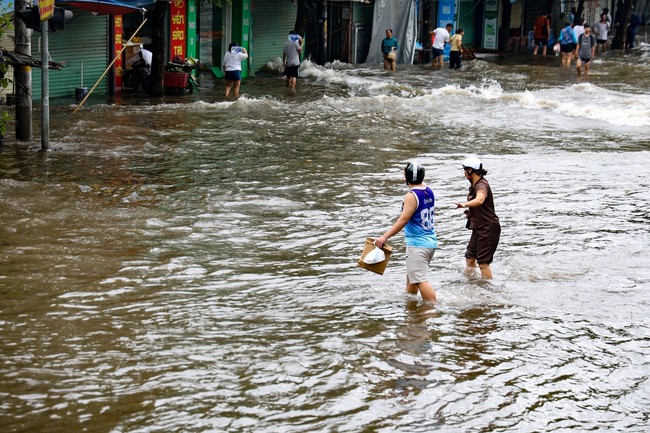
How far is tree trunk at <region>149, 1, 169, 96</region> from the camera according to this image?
23219 mm

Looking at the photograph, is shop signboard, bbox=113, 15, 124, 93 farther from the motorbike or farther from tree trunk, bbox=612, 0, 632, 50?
tree trunk, bbox=612, 0, 632, 50

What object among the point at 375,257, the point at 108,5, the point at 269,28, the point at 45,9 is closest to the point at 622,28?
the point at 269,28

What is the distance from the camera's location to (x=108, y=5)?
68.8ft

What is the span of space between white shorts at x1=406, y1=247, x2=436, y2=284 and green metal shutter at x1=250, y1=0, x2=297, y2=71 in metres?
23.7

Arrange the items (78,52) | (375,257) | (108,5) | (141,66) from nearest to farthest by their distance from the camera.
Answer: (375,257) → (108,5) → (78,52) → (141,66)

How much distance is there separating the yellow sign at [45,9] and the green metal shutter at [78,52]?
Result: 7.77 metres

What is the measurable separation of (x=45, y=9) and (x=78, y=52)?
31.0 feet

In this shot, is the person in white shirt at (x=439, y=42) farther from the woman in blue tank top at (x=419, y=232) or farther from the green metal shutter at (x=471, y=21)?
the woman in blue tank top at (x=419, y=232)

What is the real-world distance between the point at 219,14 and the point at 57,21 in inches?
594

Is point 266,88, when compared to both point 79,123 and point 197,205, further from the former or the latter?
point 197,205

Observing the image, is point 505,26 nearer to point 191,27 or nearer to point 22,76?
point 191,27

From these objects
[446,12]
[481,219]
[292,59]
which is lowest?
[481,219]

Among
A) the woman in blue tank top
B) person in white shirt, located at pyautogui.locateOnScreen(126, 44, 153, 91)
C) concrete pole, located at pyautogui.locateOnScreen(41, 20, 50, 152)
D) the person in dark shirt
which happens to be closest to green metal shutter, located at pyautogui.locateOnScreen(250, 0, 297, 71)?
person in white shirt, located at pyautogui.locateOnScreen(126, 44, 153, 91)

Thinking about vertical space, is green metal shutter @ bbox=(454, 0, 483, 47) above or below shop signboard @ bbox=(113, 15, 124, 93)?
above
